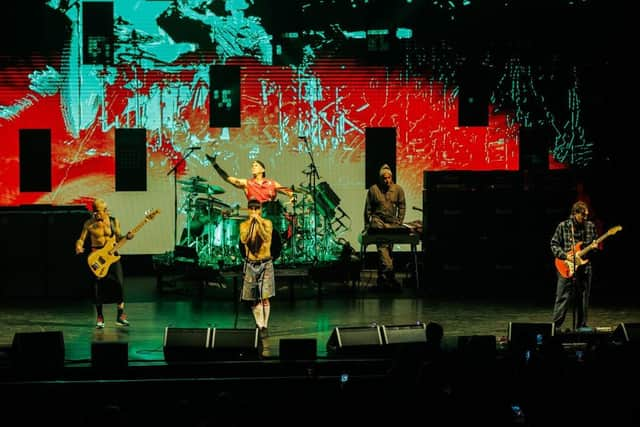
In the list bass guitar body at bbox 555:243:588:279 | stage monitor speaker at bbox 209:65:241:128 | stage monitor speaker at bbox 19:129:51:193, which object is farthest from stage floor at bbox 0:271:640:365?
stage monitor speaker at bbox 209:65:241:128

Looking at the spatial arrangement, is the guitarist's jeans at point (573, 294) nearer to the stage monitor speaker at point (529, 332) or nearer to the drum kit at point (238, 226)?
the stage monitor speaker at point (529, 332)

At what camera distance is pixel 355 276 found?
53.8 feet

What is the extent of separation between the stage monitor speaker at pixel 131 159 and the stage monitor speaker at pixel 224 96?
1.34 m

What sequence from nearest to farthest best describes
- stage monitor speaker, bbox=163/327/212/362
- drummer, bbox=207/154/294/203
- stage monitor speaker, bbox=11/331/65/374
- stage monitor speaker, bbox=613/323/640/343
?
stage monitor speaker, bbox=11/331/65/374, stage monitor speaker, bbox=163/327/212/362, stage monitor speaker, bbox=613/323/640/343, drummer, bbox=207/154/294/203

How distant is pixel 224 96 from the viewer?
18.6 metres

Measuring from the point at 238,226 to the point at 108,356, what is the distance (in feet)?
23.2

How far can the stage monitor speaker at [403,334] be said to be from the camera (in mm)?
10859

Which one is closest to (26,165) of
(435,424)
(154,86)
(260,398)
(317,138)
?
(154,86)

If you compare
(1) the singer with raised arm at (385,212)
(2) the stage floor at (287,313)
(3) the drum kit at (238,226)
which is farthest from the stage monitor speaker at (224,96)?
(1) the singer with raised arm at (385,212)

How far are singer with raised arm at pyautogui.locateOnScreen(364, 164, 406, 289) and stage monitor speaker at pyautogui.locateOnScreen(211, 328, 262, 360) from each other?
236 inches

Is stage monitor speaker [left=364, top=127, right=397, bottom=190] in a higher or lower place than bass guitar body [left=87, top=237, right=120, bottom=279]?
higher

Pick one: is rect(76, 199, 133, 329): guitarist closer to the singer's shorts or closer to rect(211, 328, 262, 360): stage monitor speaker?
the singer's shorts

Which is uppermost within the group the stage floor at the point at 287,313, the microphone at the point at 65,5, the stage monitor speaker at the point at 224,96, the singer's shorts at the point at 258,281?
the microphone at the point at 65,5

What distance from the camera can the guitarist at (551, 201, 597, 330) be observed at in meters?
12.4
